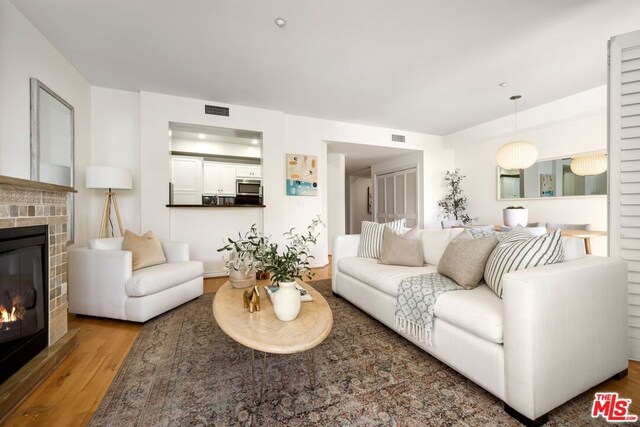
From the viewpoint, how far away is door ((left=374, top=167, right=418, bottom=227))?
5562mm


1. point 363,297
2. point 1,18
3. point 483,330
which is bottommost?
point 363,297

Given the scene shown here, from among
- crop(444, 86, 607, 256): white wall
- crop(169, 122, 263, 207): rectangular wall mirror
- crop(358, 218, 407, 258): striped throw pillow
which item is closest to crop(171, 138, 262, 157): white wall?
crop(169, 122, 263, 207): rectangular wall mirror

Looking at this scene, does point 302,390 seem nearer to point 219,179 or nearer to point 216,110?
point 216,110

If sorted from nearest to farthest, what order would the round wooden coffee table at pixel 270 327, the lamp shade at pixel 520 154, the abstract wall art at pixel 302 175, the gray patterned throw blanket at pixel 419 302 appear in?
the round wooden coffee table at pixel 270 327
the gray patterned throw blanket at pixel 419 302
the lamp shade at pixel 520 154
the abstract wall art at pixel 302 175

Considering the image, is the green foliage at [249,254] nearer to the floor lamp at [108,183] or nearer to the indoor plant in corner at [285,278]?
the indoor plant in corner at [285,278]

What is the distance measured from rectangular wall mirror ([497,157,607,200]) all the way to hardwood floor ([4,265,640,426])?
9.19 feet

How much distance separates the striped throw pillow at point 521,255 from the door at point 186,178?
4824 mm

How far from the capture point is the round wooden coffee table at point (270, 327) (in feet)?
3.65

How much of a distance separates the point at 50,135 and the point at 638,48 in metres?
4.69

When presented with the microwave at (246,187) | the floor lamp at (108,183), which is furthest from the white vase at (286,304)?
the microwave at (246,187)

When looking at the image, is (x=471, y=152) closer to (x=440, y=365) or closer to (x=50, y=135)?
(x=440, y=365)

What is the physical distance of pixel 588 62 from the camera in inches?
106

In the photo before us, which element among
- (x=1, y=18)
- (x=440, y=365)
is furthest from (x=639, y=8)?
(x=1, y=18)

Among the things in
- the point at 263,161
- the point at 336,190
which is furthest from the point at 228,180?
the point at 336,190
